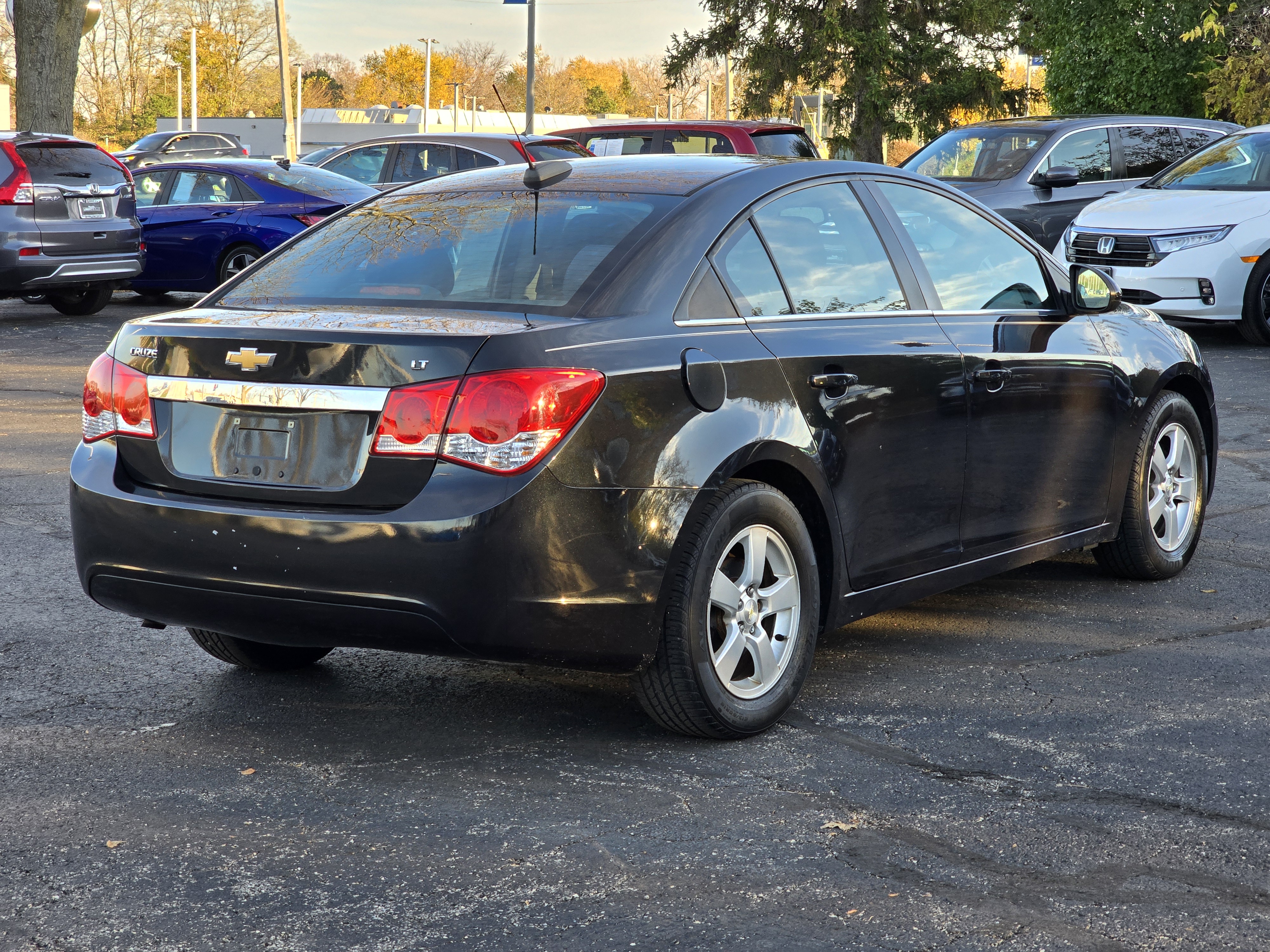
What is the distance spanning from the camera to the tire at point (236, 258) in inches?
627

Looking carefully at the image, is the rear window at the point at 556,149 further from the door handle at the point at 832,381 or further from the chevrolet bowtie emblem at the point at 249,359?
the chevrolet bowtie emblem at the point at 249,359

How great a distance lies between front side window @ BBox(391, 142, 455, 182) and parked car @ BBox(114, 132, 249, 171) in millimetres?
11803

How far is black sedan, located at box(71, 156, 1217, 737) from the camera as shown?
3625 mm

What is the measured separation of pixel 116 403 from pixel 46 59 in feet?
57.9

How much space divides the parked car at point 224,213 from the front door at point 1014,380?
1129 cm

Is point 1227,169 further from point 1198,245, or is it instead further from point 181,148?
point 181,148

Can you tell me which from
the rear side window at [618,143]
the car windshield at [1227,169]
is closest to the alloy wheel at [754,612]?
the car windshield at [1227,169]

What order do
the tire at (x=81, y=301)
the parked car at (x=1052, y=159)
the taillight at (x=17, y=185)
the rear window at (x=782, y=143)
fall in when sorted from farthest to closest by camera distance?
1. the rear window at (x=782, y=143)
2. the tire at (x=81, y=301)
3. the parked car at (x=1052, y=159)
4. the taillight at (x=17, y=185)

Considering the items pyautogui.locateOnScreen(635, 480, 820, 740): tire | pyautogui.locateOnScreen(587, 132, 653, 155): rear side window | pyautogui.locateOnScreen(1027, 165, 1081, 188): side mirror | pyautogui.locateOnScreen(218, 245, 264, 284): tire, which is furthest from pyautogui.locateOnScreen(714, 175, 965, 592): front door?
pyautogui.locateOnScreen(587, 132, 653, 155): rear side window

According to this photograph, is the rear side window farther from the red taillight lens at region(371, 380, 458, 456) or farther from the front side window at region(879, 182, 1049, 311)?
the red taillight lens at region(371, 380, 458, 456)

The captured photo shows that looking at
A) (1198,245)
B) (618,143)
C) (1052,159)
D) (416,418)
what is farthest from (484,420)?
(618,143)

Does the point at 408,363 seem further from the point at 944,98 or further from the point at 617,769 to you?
the point at 944,98

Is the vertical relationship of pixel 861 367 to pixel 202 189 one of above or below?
below

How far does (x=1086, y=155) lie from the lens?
15.4 m
